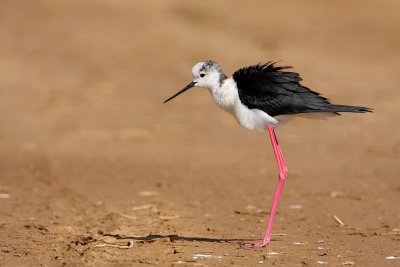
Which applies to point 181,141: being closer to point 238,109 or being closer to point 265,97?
point 238,109

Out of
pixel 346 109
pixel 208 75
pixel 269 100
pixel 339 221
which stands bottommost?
pixel 339 221

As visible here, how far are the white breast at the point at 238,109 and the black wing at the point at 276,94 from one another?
1.5 inches

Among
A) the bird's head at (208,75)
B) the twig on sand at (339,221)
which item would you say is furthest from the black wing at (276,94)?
the twig on sand at (339,221)

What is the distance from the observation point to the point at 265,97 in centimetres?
653

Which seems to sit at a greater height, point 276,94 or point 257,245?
point 276,94

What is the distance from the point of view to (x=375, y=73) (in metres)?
15.0

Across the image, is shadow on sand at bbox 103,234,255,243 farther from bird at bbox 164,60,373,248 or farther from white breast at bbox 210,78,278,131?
white breast at bbox 210,78,278,131

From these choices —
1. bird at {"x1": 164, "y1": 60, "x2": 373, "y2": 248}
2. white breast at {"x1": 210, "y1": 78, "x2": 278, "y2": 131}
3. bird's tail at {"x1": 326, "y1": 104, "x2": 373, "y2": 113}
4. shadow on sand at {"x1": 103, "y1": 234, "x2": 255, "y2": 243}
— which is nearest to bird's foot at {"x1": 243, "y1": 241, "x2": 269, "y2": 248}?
bird at {"x1": 164, "y1": 60, "x2": 373, "y2": 248}

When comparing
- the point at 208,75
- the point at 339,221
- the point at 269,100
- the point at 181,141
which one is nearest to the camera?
the point at 269,100

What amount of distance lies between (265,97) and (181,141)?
5042mm

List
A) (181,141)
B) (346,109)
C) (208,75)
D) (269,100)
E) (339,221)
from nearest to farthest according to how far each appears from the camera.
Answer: (346,109)
(269,100)
(208,75)
(339,221)
(181,141)

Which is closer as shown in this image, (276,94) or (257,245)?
(257,245)

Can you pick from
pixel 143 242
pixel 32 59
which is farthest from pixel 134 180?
pixel 32 59

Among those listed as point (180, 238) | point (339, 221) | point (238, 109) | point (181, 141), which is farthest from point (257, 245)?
point (181, 141)
